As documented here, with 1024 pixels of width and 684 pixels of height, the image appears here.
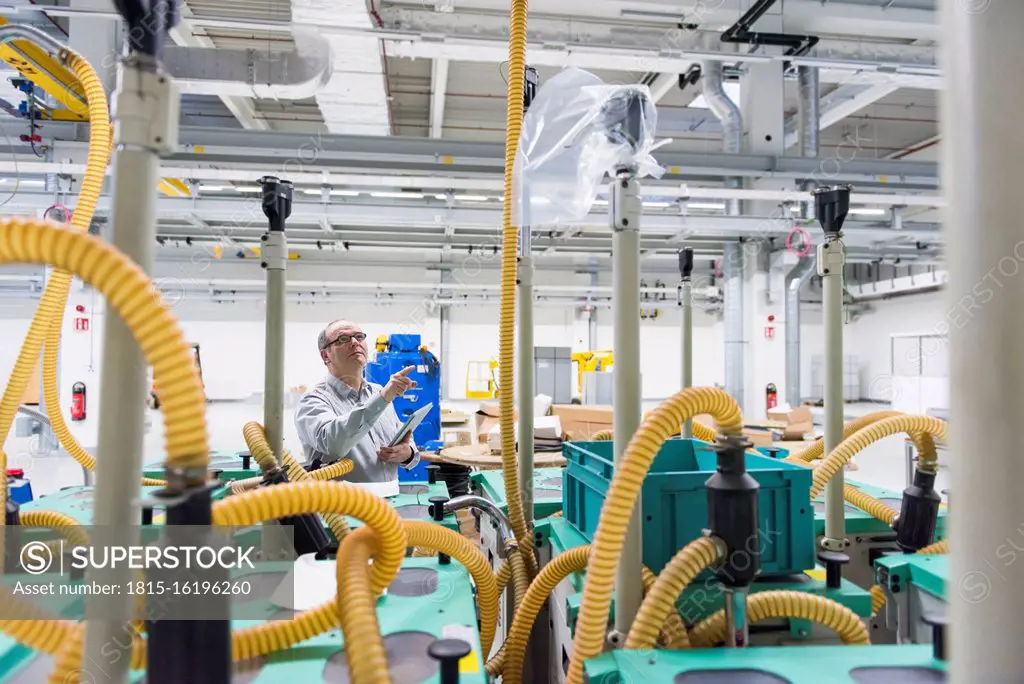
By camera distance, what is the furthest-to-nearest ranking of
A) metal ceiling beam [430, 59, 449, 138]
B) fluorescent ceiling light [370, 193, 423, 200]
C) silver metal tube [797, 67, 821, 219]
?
fluorescent ceiling light [370, 193, 423, 200]
silver metal tube [797, 67, 821, 219]
metal ceiling beam [430, 59, 449, 138]

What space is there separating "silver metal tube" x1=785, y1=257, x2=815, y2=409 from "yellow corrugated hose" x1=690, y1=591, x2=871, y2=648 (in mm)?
6924

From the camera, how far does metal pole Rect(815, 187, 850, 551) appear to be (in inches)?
54.1

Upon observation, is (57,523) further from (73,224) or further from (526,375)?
(526,375)

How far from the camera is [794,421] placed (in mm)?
6043

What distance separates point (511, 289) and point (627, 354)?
19.0 inches

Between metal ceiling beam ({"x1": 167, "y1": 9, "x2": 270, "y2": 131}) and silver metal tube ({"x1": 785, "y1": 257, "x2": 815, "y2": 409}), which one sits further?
silver metal tube ({"x1": 785, "y1": 257, "x2": 815, "y2": 409})

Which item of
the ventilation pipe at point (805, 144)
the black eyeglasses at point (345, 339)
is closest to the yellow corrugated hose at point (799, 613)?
the black eyeglasses at point (345, 339)

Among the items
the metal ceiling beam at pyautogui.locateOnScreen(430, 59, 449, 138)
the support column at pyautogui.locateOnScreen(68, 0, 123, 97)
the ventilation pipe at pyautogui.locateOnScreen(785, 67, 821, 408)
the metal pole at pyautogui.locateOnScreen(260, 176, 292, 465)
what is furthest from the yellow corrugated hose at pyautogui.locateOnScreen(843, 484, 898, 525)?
the support column at pyautogui.locateOnScreen(68, 0, 123, 97)

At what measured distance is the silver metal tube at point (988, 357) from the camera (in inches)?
16.6

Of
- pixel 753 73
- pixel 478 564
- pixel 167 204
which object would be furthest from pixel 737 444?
pixel 167 204

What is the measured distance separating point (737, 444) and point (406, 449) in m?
1.75

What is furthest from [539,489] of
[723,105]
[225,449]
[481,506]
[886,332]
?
[886,332]

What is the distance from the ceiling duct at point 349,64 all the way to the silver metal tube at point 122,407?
1483mm

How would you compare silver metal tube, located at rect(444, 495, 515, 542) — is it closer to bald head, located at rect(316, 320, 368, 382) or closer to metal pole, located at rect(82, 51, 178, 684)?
metal pole, located at rect(82, 51, 178, 684)
